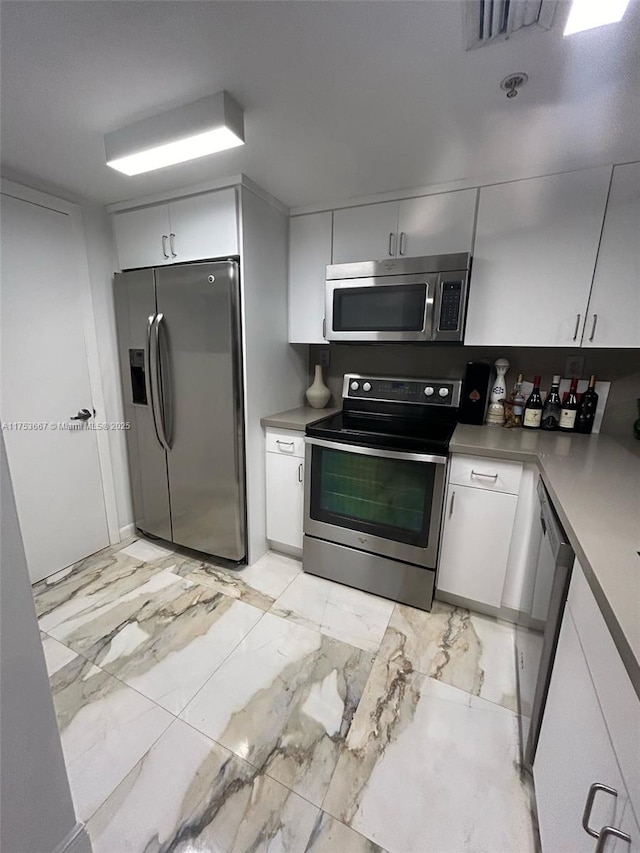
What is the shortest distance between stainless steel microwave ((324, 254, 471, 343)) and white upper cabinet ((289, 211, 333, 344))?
0.22 m

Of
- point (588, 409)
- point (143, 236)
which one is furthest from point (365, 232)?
point (588, 409)

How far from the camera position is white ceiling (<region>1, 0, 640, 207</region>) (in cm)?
89

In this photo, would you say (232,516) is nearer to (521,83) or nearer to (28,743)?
(28,743)

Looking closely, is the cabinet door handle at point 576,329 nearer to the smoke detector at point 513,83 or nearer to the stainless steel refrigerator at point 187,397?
the smoke detector at point 513,83

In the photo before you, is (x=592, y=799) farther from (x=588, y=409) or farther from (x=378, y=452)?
(x=588, y=409)

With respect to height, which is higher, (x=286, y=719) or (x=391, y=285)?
(x=391, y=285)

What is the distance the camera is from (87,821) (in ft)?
3.31

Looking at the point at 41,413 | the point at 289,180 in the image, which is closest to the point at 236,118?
the point at 289,180

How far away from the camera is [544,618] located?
1.08 metres

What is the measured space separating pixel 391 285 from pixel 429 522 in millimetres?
1226

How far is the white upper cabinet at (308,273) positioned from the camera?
207cm

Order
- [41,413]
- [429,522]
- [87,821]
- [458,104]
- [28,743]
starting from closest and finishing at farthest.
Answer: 1. [28,743]
2. [87,821]
3. [458,104]
4. [429,522]
5. [41,413]

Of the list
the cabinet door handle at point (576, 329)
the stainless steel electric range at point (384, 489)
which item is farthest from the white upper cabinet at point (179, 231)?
the cabinet door handle at point (576, 329)

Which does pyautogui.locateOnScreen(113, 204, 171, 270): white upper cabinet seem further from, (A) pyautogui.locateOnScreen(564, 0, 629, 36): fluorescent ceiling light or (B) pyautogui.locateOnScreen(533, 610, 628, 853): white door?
(B) pyautogui.locateOnScreen(533, 610, 628, 853): white door
